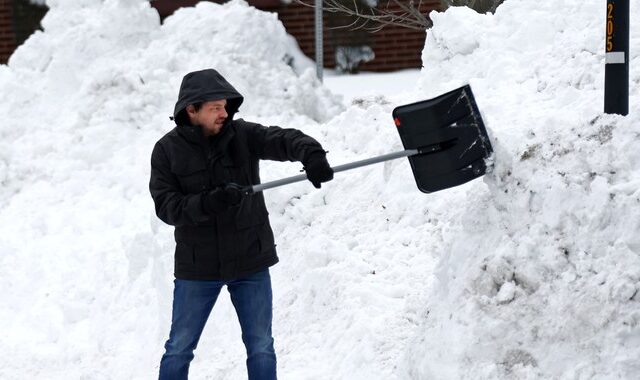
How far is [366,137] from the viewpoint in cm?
775

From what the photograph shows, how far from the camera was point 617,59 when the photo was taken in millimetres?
4711

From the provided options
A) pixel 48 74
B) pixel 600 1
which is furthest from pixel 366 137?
pixel 48 74

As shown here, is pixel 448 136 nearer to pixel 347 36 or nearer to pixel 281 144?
pixel 281 144

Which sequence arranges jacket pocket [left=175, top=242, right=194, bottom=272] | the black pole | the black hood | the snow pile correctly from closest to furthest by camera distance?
1. the snow pile
2. the black hood
3. jacket pocket [left=175, top=242, right=194, bottom=272]
4. the black pole

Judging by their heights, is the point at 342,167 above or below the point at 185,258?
above

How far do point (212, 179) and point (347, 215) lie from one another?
100 inches

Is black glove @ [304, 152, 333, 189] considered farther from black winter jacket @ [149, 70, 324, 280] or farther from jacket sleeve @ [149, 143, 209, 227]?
jacket sleeve @ [149, 143, 209, 227]

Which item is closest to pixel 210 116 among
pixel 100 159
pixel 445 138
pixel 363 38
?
pixel 445 138

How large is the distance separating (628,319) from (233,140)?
1.82 meters

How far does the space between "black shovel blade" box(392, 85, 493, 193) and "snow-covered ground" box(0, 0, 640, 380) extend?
118mm

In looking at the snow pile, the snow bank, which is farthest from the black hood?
the snow bank

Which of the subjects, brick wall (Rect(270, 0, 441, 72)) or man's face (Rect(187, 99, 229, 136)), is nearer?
man's face (Rect(187, 99, 229, 136))

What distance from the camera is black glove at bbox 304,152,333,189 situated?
13.9 ft

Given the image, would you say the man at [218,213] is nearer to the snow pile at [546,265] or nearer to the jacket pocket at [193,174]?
the jacket pocket at [193,174]
